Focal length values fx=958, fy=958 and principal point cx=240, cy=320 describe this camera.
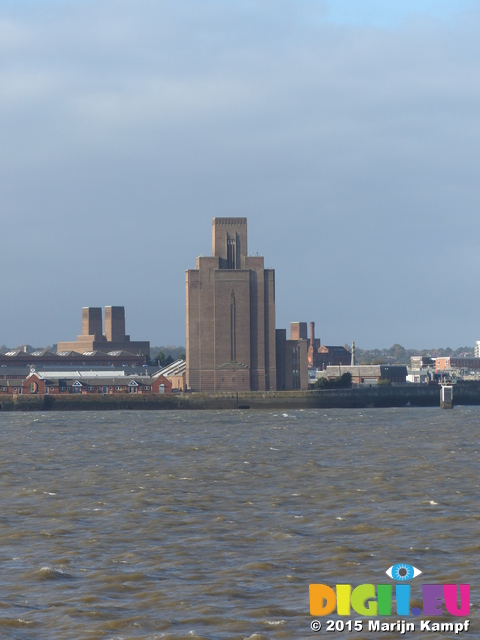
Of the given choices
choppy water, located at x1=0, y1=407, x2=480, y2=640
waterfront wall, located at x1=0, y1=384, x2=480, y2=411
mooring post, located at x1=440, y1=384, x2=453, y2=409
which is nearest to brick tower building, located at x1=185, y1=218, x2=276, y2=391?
waterfront wall, located at x1=0, y1=384, x2=480, y2=411

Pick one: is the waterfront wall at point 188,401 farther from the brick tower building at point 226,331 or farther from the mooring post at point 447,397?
the mooring post at point 447,397

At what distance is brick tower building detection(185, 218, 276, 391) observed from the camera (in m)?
144

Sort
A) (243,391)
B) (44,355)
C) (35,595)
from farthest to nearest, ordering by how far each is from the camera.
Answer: (44,355)
(243,391)
(35,595)

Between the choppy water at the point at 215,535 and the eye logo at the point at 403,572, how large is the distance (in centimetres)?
23

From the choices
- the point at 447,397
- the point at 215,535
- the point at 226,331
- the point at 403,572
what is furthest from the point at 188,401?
the point at 403,572

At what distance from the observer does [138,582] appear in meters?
21.8

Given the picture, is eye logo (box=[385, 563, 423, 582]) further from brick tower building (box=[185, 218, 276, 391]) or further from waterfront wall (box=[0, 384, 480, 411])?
brick tower building (box=[185, 218, 276, 391])

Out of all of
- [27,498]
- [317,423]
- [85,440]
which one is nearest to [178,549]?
[27,498]

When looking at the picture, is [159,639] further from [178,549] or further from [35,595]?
[178,549]

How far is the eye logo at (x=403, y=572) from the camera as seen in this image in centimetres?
2158

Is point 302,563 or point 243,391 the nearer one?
point 302,563

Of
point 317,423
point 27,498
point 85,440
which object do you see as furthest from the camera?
point 317,423

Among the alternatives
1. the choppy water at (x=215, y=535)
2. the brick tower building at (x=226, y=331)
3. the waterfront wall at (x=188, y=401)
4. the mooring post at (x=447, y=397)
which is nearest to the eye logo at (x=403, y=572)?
the choppy water at (x=215, y=535)

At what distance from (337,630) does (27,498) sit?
62.9 ft
